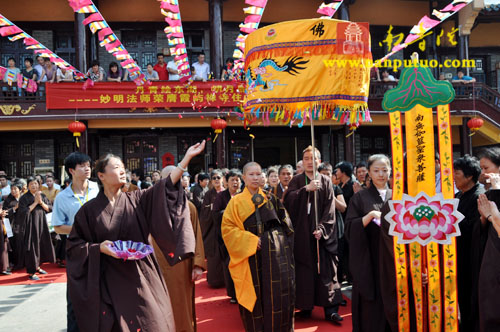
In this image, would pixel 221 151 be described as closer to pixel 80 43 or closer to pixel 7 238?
pixel 80 43

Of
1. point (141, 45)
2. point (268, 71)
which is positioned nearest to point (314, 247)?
point (268, 71)

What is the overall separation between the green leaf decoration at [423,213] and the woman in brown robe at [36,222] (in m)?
6.38

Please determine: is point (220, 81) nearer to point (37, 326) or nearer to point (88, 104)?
point (88, 104)

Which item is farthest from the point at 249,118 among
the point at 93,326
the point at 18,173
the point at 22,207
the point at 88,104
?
the point at 18,173

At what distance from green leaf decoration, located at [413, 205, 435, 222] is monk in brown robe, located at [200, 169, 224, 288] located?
3.41 metres

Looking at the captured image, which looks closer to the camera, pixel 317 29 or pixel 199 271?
pixel 199 271

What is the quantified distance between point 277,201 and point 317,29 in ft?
5.29

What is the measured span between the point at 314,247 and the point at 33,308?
11.5 ft

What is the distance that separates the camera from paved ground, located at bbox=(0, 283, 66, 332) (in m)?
4.58

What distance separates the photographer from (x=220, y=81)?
35.9 feet

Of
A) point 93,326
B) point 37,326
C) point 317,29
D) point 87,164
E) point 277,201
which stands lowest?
point 37,326

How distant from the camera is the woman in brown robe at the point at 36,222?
7254 mm

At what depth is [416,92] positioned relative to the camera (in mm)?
3061

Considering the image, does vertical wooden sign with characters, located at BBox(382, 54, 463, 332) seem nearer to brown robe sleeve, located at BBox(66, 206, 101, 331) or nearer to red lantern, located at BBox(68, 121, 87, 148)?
brown robe sleeve, located at BBox(66, 206, 101, 331)
